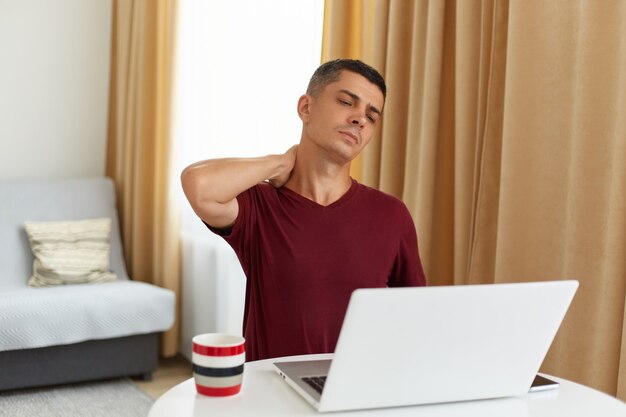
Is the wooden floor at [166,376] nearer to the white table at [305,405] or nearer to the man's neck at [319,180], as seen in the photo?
the man's neck at [319,180]

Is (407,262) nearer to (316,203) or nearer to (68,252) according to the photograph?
(316,203)

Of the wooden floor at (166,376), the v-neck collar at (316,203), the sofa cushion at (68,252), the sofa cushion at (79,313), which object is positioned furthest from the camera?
the sofa cushion at (68,252)

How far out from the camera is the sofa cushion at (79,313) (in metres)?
3.10

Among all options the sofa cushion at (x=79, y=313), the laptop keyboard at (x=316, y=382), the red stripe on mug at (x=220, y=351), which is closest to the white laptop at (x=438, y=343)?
the laptop keyboard at (x=316, y=382)

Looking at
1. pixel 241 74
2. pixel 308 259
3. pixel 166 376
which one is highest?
pixel 241 74

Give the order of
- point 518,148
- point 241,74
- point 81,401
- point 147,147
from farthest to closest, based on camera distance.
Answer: point 147,147 < point 241,74 < point 81,401 < point 518,148

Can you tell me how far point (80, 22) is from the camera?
4.33 m

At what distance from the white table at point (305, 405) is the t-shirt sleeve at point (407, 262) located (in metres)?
0.46

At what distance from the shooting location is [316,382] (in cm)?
116

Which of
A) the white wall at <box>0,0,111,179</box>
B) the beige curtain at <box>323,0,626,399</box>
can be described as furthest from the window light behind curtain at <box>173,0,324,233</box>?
the white wall at <box>0,0,111,179</box>

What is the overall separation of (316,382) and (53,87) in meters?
3.55

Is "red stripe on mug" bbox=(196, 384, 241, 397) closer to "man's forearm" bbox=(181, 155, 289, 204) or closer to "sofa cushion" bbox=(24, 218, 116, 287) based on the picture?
"man's forearm" bbox=(181, 155, 289, 204)

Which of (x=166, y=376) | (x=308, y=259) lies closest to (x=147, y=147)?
(x=166, y=376)

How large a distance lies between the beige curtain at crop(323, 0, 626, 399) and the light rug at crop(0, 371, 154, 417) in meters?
1.49
